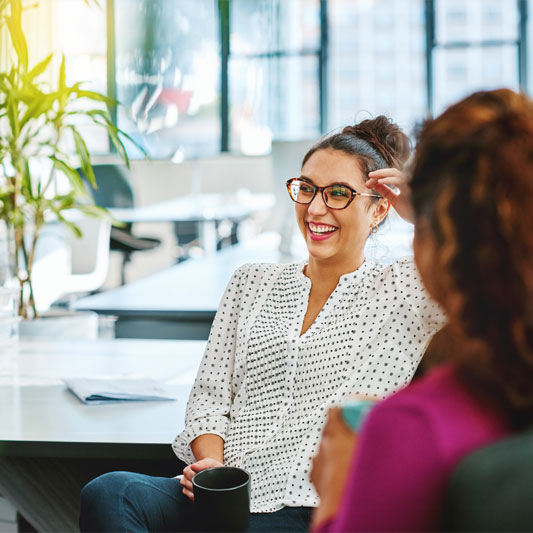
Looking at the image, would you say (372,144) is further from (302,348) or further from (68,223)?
(68,223)

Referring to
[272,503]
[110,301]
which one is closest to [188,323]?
[110,301]

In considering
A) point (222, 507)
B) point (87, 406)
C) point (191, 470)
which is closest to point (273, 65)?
point (87, 406)

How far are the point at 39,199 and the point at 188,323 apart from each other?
0.74 metres

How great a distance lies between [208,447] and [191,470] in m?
0.12

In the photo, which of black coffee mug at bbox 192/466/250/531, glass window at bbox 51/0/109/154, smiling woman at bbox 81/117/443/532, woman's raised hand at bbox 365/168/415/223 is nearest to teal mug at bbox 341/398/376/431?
black coffee mug at bbox 192/466/250/531

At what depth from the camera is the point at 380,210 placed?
1757 millimetres

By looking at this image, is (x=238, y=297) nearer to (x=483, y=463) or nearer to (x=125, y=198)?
(x=483, y=463)

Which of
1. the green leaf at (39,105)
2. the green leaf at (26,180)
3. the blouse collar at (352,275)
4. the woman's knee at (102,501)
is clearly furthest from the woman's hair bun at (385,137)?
the green leaf at (26,180)

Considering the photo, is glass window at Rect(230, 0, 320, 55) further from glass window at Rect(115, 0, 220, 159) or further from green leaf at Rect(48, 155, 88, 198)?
green leaf at Rect(48, 155, 88, 198)

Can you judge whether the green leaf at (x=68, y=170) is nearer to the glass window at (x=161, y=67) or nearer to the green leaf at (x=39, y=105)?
the green leaf at (x=39, y=105)

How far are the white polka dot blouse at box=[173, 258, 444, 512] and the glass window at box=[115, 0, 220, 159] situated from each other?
665 centimetres

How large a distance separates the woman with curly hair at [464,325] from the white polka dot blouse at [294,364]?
0.83 metres

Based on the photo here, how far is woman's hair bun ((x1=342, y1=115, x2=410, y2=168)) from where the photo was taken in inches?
68.1

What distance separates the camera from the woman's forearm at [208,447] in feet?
4.89
